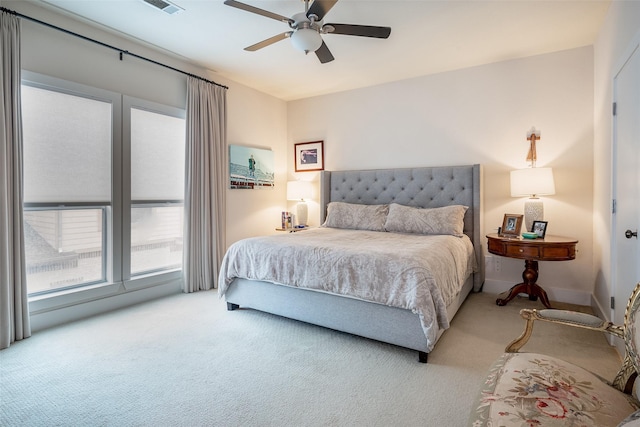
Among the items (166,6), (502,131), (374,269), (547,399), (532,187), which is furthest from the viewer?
(502,131)

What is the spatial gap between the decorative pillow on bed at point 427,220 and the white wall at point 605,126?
1217 millimetres

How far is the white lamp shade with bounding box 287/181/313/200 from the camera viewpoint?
497cm

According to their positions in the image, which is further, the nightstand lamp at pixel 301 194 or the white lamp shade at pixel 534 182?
the nightstand lamp at pixel 301 194

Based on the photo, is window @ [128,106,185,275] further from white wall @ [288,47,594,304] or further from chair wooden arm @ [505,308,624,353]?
chair wooden arm @ [505,308,624,353]

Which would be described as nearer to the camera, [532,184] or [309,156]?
[532,184]

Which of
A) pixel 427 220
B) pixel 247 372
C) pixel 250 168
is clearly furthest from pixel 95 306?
pixel 427 220

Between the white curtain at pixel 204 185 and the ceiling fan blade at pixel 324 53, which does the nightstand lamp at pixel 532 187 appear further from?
the white curtain at pixel 204 185

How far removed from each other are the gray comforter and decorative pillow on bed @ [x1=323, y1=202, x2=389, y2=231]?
73cm

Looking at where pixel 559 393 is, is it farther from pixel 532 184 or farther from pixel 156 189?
pixel 156 189

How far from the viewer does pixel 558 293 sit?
3516 mm

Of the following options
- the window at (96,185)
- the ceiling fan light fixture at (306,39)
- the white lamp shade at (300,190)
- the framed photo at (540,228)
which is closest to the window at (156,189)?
the window at (96,185)

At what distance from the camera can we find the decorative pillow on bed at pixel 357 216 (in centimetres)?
405

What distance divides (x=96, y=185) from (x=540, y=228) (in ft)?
14.7

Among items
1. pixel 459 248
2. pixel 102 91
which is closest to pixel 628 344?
pixel 459 248
